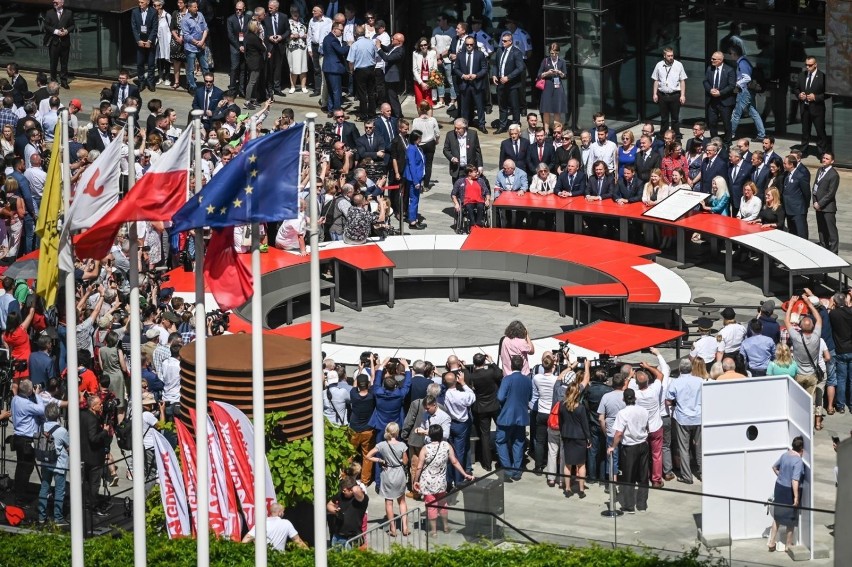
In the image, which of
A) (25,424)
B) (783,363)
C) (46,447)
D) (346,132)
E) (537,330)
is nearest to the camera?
(46,447)

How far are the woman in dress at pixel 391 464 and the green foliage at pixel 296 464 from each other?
1.13 m

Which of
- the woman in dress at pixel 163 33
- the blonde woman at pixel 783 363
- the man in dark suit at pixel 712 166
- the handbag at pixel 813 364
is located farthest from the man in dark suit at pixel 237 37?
the blonde woman at pixel 783 363

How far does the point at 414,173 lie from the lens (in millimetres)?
32250

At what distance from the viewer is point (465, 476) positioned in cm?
2259

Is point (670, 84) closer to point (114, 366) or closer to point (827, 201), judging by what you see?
point (827, 201)

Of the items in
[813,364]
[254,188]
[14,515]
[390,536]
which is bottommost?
[14,515]

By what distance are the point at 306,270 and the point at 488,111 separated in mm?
10060

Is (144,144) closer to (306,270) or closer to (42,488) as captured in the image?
(306,270)

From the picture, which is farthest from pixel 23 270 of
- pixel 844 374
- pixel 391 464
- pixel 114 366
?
pixel 844 374

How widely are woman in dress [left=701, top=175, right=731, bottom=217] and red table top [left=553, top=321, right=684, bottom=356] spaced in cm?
469

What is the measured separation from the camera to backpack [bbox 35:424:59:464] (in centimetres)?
2186

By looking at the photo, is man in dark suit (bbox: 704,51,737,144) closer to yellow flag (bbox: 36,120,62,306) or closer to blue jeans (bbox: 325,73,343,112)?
blue jeans (bbox: 325,73,343,112)

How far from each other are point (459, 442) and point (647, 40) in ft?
56.0

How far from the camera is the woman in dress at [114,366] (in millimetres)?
23797
